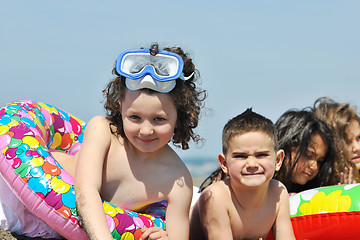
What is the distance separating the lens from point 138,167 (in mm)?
3404

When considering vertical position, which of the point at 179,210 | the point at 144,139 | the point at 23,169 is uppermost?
the point at 144,139

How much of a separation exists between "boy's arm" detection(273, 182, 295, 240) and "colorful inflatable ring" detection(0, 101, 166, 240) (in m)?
0.81

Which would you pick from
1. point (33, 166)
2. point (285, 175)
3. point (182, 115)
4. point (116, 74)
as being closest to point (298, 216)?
point (285, 175)

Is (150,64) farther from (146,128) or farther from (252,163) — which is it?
(252,163)

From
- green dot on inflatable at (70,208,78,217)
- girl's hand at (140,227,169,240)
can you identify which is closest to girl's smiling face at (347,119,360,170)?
girl's hand at (140,227,169,240)

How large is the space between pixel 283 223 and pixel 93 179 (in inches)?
55.2

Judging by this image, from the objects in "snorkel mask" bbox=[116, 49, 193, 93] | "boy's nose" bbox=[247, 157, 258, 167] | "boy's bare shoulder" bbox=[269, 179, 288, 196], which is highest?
"snorkel mask" bbox=[116, 49, 193, 93]

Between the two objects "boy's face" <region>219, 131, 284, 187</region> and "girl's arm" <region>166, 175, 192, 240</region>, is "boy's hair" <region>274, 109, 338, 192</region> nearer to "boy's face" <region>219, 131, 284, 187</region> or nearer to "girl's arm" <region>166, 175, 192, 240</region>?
"boy's face" <region>219, 131, 284, 187</region>

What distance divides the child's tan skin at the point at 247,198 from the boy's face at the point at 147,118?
1.57 ft

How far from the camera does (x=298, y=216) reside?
12.3 feet

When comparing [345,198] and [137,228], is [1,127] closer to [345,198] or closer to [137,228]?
[137,228]

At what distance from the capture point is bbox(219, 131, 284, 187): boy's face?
3.34 metres

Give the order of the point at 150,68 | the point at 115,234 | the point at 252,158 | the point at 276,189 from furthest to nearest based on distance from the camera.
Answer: the point at 276,189, the point at 252,158, the point at 150,68, the point at 115,234

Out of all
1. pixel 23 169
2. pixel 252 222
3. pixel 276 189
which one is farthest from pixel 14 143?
pixel 276 189
